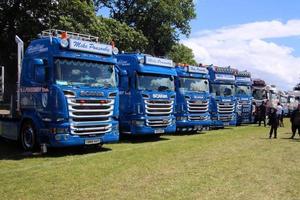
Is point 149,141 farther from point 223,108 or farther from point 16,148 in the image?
point 223,108

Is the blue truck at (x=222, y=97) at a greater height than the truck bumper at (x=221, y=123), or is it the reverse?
the blue truck at (x=222, y=97)

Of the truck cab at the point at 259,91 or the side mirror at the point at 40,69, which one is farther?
the truck cab at the point at 259,91

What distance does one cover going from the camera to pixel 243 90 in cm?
2895

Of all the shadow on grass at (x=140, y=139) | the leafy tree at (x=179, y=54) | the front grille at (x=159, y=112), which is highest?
the leafy tree at (x=179, y=54)

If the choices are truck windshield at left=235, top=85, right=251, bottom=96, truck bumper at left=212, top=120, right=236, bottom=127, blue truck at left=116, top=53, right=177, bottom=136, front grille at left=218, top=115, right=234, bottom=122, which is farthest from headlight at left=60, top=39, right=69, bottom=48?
truck windshield at left=235, top=85, right=251, bottom=96

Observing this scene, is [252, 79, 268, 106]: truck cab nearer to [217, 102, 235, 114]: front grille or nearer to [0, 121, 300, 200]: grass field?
[217, 102, 235, 114]: front grille

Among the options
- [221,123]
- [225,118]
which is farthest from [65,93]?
[225,118]

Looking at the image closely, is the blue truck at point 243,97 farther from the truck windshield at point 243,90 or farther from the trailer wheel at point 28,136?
the trailer wheel at point 28,136

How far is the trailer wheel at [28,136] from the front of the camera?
14812 millimetres

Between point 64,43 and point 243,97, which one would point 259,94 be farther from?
point 64,43

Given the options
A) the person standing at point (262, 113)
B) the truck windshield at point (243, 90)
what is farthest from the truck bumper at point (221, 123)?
the person standing at point (262, 113)

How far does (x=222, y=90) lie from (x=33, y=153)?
13.9 metres

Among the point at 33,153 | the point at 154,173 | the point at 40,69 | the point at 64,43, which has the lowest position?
the point at 154,173

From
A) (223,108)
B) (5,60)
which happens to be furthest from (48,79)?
(5,60)
